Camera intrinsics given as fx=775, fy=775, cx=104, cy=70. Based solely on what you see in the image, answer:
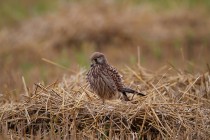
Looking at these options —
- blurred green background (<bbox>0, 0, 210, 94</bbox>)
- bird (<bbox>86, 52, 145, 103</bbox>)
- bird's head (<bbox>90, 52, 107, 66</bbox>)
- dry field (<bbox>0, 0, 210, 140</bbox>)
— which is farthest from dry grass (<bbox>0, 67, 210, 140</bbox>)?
blurred green background (<bbox>0, 0, 210, 94</bbox>)

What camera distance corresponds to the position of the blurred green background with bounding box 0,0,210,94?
13.7 meters

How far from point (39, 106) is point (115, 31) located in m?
6.80

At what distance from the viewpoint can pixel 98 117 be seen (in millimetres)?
8148

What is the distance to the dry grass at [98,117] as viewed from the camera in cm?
802

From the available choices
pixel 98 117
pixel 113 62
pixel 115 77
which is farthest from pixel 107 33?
pixel 98 117

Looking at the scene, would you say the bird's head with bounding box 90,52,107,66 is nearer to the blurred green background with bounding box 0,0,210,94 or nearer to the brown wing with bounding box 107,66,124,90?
the brown wing with bounding box 107,66,124,90

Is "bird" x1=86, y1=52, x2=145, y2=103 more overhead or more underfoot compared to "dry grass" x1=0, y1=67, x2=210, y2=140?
more overhead

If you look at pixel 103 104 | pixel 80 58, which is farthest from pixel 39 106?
pixel 80 58

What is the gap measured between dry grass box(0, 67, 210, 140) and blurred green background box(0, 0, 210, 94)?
12.9ft

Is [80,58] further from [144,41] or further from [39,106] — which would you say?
[39,106]

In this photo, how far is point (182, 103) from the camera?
8531 millimetres

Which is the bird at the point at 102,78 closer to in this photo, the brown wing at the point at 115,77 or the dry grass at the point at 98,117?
the brown wing at the point at 115,77

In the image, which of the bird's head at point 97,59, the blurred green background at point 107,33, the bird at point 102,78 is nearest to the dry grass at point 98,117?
the bird at point 102,78

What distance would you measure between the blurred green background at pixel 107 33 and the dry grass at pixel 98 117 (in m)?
3.93
